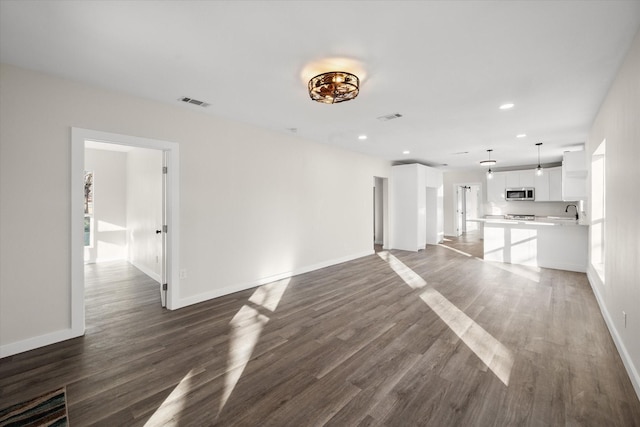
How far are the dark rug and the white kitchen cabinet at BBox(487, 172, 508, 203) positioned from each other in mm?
→ 10942

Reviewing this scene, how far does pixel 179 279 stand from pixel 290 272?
2.05 metres

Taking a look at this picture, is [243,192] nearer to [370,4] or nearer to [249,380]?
[249,380]

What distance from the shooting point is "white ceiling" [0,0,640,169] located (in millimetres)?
1942

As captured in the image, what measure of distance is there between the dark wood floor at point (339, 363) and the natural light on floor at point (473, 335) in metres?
0.02

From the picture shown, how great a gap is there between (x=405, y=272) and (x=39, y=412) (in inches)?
205

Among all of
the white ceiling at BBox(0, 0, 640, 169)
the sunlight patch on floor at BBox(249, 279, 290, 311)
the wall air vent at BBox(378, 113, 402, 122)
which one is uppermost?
the wall air vent at BBox(378, 113, 402, 122)

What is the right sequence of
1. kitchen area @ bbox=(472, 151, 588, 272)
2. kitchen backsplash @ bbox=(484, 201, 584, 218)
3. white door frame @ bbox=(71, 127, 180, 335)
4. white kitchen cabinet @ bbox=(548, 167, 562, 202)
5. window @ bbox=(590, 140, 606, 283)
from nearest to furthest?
white door frame @ bbox=(71, 127, 180, 335) → window @ bbox=(590, 140, 606, 283) → kitchen area @ bbox=(472, 151, 588, 272) → white kitchen cabinet @ bbox=(548, 167, 562, 202) → kitchen backsplash @ bbox=(484, 201, 584, 218)

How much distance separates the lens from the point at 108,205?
23.9 feet

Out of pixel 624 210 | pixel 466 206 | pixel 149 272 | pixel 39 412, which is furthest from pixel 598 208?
pixel 466 206

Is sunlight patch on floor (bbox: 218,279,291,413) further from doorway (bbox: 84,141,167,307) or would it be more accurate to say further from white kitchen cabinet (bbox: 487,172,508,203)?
white kitchen cabinet (bbox: 487,172,508,203)

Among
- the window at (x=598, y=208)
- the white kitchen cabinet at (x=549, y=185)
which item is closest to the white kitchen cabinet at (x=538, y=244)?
the window at (x=598, y=208)

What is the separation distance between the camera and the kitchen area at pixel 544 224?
5.53 m

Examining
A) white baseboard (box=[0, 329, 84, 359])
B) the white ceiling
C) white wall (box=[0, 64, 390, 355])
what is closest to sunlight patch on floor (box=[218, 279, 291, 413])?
white wall (box=[0, 64, 390, 355])

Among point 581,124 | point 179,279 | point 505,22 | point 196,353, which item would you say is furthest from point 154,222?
point 581,124
